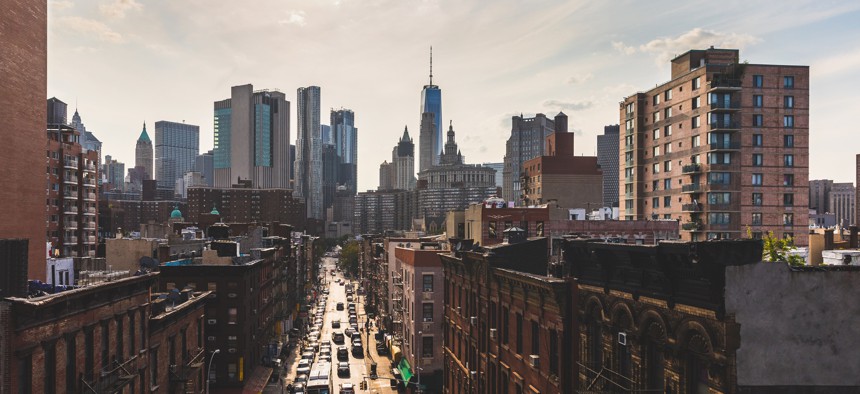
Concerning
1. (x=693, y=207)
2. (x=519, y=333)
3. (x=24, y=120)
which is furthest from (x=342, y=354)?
(x=519, y=333)

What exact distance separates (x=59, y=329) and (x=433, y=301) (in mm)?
45622

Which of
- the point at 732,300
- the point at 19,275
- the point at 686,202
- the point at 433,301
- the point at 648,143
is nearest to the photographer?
the point at 732,300

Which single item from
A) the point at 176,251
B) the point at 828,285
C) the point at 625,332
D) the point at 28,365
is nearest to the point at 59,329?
the point at 28,365

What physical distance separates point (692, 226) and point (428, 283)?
3340 centimetres

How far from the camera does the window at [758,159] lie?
7712 centimetres

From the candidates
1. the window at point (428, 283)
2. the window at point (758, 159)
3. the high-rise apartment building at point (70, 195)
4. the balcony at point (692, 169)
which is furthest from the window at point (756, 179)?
the high-rise apartment building at point (70, 195)

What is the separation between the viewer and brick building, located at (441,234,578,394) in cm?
2477

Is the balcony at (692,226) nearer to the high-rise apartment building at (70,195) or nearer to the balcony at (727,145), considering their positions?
the balcony at (727,145)

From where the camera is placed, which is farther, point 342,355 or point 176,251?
point 342,355

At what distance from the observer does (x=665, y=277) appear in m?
17.9

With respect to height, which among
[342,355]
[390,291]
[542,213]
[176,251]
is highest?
Result: [542,213]

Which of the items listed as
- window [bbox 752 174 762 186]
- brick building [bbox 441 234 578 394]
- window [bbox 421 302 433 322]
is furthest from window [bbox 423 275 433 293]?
window [bbox 752 174 762 186]

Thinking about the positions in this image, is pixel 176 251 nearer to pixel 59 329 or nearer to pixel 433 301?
pixel 433 301

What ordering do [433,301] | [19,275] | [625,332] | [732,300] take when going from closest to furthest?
[732,300] < [625,332] < [19,275] < [433,301]
